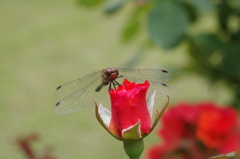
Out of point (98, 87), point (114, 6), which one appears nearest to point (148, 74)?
point (98, 87)

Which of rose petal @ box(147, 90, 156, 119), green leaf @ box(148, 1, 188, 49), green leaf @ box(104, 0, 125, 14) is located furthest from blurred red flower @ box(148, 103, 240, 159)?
rose petal @ box(147, 90, 156, 119)

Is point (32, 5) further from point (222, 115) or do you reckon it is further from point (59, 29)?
point (222, 115)

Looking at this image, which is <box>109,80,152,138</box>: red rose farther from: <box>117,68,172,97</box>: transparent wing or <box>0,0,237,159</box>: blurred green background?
<box>0,0,237,159</box>: blurred green background

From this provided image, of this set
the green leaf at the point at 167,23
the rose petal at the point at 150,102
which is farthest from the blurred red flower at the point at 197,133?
the rose petal at the point at 150,102

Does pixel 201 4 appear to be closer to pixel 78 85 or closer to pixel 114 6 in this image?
pixel 114 6

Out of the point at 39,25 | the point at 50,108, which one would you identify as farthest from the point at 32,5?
the point at 50,108

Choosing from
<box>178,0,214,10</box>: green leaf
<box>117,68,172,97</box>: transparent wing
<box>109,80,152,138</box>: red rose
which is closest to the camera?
<box>109,80,152,138</box>: red rose
